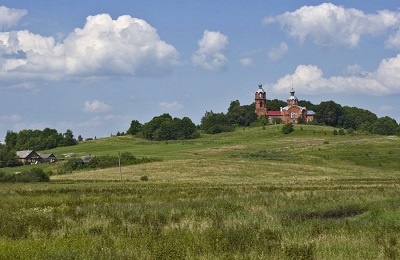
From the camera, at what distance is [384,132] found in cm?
18025

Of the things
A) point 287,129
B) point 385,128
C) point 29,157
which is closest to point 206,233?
point 29,157

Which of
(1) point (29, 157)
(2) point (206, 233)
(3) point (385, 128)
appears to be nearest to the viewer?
(2) point (206, 233)

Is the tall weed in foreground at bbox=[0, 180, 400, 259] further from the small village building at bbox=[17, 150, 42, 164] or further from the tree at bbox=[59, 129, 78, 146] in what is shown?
the tree at bbox=[59, 129, 78, 146]

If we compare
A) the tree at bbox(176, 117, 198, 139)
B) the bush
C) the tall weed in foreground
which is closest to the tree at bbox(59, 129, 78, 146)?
the tree at bbox(176, 117, 198, 139)

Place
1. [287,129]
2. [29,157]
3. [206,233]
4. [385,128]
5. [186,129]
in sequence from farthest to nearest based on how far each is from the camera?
[385,128] < [186,129] < [287,129] < [29,157] < [206,233]

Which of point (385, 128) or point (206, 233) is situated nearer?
point (206, 233)

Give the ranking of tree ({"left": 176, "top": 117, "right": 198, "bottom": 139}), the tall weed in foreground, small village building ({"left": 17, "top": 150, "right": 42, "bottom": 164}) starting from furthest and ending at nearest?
tree ({"left": 176, "top": 117, "right": 198, "bottom": 139}) → small village building ({"left": 17, "top": 150, "right": 42, "bottom": 164}) → the tall weed in foreground

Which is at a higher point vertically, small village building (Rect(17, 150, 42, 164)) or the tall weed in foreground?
small village building (Rect(17, 150, 42, 164))

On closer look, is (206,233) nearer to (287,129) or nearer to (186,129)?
(287,129)

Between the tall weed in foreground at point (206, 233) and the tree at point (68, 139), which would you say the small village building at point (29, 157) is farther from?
the tall weed in foreground at point (206, 233)

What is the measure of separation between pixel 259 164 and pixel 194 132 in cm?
9000

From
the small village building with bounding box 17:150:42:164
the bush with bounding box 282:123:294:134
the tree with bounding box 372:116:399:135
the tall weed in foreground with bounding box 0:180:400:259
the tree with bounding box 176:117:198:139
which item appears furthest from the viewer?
the tree with bounding box 372:116:399:135

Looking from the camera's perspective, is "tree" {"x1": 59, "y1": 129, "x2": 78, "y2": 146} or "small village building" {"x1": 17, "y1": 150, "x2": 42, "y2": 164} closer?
"small village building" {"x1": 17, "y1": 150, "x2": 42, "y2": 164}

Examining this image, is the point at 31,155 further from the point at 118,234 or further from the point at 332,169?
the point at 118,234
